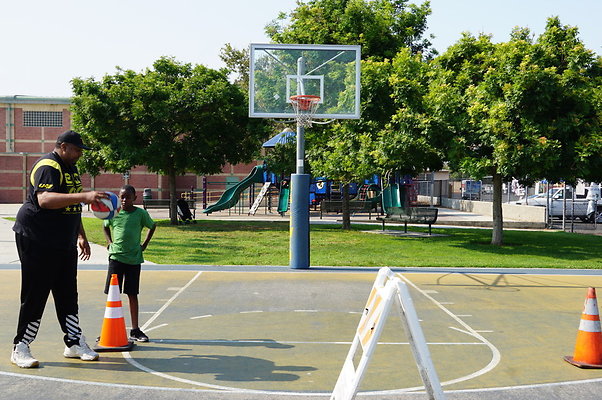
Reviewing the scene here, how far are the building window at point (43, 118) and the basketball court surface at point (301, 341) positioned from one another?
43.4 metres

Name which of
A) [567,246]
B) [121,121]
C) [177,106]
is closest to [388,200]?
[567,246]

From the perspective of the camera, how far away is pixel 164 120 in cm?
2559

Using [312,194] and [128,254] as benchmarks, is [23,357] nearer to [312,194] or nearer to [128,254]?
[128,254]

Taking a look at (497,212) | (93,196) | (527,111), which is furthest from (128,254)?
(497,212)

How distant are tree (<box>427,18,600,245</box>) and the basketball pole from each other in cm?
609

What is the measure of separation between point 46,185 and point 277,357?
3.00 meters

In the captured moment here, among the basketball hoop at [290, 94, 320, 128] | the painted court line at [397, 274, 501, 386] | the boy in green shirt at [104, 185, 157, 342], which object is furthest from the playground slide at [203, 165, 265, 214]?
the boy in green shirt at [104, 185, 157, 342]

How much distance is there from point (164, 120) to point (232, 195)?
935 centimetres

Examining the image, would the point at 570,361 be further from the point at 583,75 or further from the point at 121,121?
the point at 121,121

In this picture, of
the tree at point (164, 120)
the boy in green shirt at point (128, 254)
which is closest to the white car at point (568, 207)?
the tree at point (164, 120)

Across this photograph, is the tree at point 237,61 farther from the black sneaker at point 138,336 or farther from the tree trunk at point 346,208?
the black sneaker at point 138,336

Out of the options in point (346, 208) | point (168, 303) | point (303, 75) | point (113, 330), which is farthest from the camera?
point (346, 208)

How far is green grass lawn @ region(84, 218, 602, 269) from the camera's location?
16.3 meters

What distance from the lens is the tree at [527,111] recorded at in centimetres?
1727
